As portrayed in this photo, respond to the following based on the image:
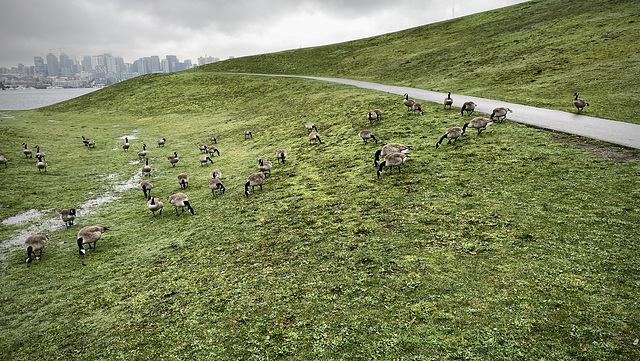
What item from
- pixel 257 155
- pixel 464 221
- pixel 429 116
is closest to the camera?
pixel 464 221

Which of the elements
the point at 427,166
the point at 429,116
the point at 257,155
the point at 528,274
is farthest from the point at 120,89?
the point at 528,274

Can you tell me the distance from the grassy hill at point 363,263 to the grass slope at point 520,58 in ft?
44.2

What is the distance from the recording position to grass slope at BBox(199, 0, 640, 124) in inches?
998

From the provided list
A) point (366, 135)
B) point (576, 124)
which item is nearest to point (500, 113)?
point (576, 124)

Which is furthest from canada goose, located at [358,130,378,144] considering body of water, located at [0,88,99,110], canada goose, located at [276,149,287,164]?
body of water, located at [0,88,99,110]

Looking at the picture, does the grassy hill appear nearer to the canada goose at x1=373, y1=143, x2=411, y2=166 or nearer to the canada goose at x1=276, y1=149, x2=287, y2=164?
the canada goose at x1=373, y1=143, x2=411, y2=166

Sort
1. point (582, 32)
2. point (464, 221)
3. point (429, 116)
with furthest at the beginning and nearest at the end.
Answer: point (582, 32), point (429, 116), point (464, 221)

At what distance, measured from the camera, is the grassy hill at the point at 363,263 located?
19.6ft

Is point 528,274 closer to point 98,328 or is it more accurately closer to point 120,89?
point 98,328

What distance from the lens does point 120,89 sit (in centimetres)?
7062

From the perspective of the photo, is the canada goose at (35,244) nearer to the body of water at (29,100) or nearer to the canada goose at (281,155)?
the canada goose at (281,155)

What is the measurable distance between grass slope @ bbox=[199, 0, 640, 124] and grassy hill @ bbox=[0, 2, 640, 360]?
1347 centimetres

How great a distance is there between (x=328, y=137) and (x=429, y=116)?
7.70 meters

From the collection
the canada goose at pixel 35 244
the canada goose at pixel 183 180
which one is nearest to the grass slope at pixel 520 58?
the canada goose at pixel 183 180
